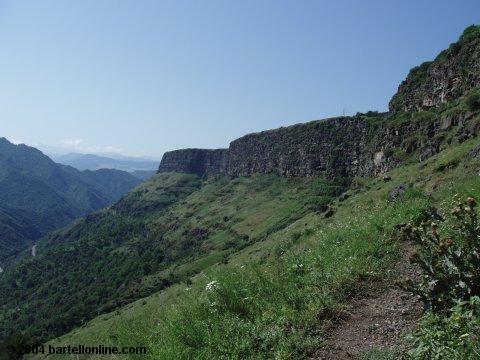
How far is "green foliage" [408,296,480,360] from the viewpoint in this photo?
4508 millimetres

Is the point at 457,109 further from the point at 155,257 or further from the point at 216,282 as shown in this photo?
the point at 155,257

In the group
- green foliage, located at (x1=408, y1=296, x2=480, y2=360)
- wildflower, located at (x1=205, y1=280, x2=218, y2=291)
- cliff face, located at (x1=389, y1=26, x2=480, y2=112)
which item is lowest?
wildflower, located at (x1=205, y1=280, x2=218, y2=291)

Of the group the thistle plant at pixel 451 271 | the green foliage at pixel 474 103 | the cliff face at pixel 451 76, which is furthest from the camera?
the cliff face at pixel 451 76

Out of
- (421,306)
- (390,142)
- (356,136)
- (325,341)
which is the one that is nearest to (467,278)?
(421,306)

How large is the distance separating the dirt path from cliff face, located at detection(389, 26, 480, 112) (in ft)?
282

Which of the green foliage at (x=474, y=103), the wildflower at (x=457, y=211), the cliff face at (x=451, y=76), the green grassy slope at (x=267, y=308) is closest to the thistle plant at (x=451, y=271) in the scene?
the wildflower at (x=457, y=211)

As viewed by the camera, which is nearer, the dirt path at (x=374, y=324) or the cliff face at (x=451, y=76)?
the dirt path at (x=374, y=324)

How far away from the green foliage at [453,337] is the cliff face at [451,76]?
87.8 m

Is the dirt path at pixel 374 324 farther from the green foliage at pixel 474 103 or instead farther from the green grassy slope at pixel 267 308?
the green foliage at pixel 474 103

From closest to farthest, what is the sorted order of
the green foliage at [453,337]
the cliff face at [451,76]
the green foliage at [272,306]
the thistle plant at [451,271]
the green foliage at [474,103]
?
the green foliage at [453,337]
the thistle plant at [451,271]
the green foliage at [272,306]
the green foliage at [474,103]
the cliff face at [451,76]

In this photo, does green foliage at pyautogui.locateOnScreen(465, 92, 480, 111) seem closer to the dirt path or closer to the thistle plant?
the dirt path

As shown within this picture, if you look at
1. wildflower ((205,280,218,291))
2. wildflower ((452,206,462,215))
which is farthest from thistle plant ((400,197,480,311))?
wildflower ((205,280,218,291))

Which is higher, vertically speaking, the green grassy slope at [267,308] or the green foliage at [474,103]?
the green foliage at [474,103]

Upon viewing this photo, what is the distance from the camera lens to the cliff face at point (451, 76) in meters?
85.8
